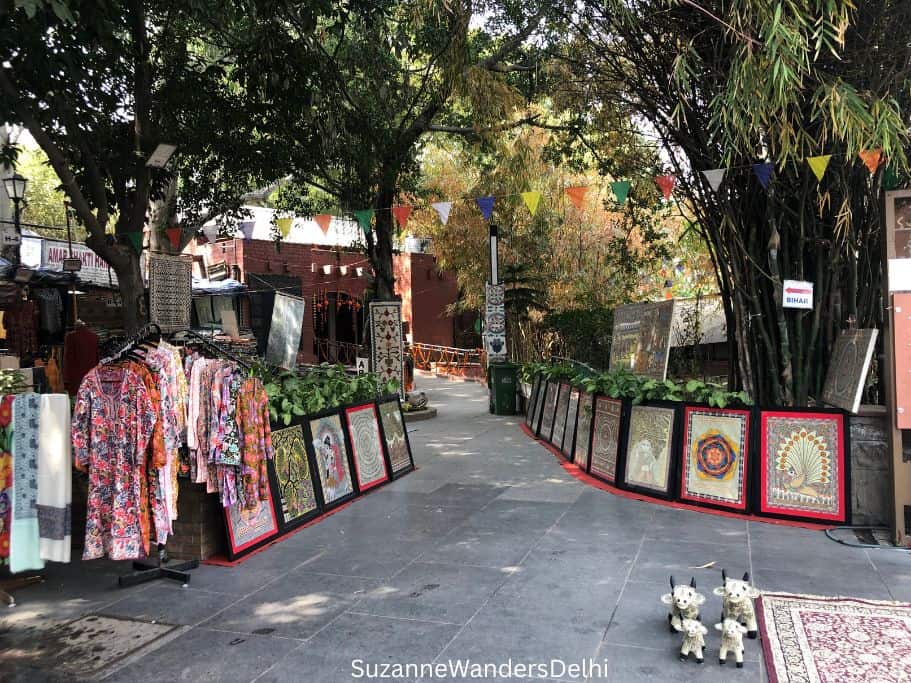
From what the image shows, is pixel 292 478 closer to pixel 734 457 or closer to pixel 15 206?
pixel 734 457

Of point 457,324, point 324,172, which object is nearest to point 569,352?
point 324,172

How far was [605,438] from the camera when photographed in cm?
746

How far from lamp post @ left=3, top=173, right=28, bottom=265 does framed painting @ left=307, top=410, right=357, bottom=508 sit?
22.8ft

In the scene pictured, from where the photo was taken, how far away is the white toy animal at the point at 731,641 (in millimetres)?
3334

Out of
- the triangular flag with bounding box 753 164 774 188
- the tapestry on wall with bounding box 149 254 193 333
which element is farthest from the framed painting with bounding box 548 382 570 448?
the tapestry on wall with bounding box 149 254 193 333

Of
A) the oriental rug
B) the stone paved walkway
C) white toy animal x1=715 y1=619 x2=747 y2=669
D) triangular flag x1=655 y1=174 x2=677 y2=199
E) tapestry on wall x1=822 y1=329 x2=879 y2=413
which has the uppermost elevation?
triangular flag x1=655 y1=174 x2=677 y2=199

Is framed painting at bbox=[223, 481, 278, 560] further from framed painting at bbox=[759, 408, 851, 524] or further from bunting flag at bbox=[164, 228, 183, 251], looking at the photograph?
bunting flag at bbox=[164, 228, 183, 251]

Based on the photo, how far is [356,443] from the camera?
729 cm

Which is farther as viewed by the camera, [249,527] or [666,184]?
[666,184]

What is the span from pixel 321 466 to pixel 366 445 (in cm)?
101

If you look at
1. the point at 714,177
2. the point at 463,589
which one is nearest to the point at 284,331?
the point at 714,177

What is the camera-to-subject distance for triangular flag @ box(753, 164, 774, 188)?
5.90 meters

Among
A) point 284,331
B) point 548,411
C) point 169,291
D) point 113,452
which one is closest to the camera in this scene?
point 113,452

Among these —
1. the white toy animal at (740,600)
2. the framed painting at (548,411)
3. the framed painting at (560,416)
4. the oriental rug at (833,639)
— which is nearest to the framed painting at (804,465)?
the oriental rug at (833,639)
